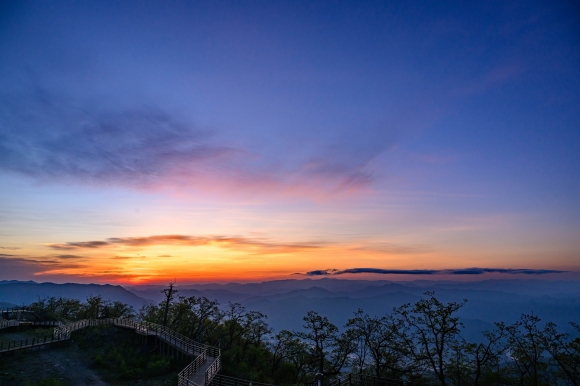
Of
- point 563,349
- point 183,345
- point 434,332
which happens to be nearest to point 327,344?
point 434,332

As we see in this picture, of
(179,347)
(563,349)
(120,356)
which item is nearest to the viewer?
(120,356)

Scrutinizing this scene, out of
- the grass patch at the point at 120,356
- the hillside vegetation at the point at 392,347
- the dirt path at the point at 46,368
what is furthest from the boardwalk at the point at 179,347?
the hillside vegetation at the point at 392,347

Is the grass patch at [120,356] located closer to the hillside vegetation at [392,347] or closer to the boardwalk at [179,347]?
the boardwalk at [179,347]

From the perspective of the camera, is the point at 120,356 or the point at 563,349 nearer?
the point at 120,356

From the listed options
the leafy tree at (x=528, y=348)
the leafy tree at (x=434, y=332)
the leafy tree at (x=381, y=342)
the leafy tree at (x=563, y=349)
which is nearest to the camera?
the leafy tree at (x=563, y=349)

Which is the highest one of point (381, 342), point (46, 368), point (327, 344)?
point (46, 368)

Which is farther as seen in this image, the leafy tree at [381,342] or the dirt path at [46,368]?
the leafy tree at [381,342]

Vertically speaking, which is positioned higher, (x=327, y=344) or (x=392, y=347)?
(x=392, y=347)

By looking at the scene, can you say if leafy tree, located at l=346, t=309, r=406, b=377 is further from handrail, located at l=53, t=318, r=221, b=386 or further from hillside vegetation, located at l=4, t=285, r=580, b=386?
handrail, located at l=53, t=318, r=221, b=386

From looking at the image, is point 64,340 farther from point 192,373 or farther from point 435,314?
point 435,314

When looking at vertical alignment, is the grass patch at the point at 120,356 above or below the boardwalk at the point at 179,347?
below

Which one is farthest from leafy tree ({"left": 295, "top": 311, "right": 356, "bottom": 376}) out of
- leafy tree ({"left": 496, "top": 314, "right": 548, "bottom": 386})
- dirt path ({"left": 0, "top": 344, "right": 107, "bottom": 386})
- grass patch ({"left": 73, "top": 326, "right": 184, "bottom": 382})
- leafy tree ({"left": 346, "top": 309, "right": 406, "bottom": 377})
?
dirt path ({"left": 0, "top": 344, "right": 107, "bottom": 386})

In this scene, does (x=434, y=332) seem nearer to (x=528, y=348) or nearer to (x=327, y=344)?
(x=528, y=348)

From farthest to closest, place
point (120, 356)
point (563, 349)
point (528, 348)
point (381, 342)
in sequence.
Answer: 1. point (381, 342)
2. point (528, 348)
3. point (563, 349)
4. point (120, 356)
